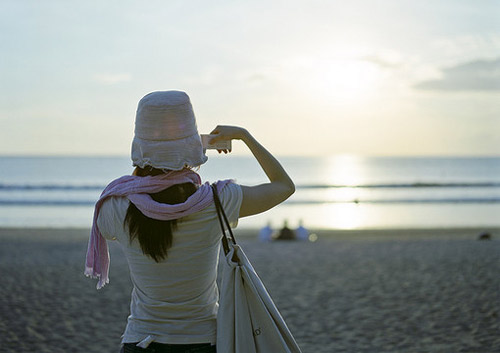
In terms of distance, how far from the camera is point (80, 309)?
7539 millimetres

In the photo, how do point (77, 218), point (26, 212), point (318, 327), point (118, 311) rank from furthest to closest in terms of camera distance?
1. point (26, 212)
2. point (77, 218)
3. point (118, 311)
4. point (318, 327)

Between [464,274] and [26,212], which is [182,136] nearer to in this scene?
[464,274]

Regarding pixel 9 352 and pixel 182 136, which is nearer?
pixel 182 136

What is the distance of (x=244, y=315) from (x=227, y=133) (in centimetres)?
65

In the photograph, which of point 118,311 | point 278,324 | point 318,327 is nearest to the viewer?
point 278,324

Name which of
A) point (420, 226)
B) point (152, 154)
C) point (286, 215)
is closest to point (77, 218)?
point (286, 215)

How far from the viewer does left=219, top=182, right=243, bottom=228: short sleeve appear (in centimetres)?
211

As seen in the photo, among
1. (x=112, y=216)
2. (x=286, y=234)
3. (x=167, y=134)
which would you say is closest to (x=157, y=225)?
(x=112, y=216)

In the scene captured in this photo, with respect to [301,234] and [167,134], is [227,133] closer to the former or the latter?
[167,134]

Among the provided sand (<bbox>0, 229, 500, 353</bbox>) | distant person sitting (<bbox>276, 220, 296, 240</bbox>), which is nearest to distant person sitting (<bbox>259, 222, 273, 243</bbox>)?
distant person sitting (<bbox>276, 220, 296, 240</bbox>)

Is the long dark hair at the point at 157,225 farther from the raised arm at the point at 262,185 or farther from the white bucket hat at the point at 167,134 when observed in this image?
the raised arm at the point at 262,185

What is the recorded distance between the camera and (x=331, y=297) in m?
8.19

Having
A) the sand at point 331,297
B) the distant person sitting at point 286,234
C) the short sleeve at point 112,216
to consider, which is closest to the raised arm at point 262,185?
the short sleeve at point 112,216

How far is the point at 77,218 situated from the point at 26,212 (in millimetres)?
2995
